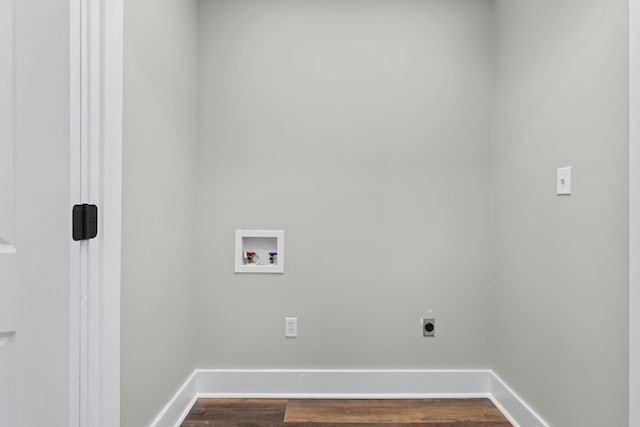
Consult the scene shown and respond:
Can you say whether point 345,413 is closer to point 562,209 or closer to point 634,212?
point 562,209

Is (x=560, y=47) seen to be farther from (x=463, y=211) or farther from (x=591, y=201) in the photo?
(x=463, y=211)

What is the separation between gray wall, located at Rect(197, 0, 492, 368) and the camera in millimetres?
2217

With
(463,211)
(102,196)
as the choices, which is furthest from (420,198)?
(102,196)

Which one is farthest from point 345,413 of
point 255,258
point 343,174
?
point 343,174

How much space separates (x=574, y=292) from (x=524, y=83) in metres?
1.01

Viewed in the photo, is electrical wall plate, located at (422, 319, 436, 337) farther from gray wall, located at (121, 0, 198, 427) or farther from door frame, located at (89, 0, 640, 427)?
gray wall, located at (121, 0, 198, 427)

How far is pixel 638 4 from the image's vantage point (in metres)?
1.19

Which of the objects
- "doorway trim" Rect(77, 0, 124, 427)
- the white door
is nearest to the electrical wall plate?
"doorway trim" Rect(77, 0, 124, 427)

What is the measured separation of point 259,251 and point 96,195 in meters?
1.20

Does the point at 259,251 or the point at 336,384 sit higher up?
the point at 259,251

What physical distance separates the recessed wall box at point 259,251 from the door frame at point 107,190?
3.30 ft

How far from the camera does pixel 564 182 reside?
1605mm

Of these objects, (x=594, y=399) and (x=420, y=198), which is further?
(x=420, y=198)

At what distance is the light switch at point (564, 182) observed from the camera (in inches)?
62.2
